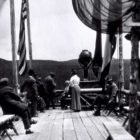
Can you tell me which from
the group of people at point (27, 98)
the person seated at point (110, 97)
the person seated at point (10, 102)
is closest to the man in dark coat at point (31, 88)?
the group of people at point (27, 98)

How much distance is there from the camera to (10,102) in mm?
12930

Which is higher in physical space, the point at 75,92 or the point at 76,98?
the point at 75,92

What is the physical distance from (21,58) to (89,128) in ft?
17.7

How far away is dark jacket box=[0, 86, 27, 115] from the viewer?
12.9 m

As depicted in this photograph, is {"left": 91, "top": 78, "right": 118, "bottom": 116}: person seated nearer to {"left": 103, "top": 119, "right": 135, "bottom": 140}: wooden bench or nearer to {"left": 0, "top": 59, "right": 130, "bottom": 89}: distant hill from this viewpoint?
{"left": 103, "top": 119, "right": 135, "bottom": 140}: wooden bench

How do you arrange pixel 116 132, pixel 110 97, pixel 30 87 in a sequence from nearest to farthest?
pixel 116 132, pixel 30 87, pixel 110 97

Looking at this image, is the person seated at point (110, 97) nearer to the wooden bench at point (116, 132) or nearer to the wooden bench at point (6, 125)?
the wooden bench at point (6, 125)

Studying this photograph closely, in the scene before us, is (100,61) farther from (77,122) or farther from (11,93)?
(77,122)

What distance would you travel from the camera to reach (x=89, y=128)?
14.2m

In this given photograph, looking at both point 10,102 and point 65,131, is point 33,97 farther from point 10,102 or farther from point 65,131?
point 10,102

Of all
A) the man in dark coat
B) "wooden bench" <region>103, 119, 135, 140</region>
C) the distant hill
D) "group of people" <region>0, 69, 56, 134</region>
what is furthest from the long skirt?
the distant hill

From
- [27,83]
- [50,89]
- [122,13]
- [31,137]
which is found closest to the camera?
[122,13]

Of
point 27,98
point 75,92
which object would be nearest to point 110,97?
point 27,98

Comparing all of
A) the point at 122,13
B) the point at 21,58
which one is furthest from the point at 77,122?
the point at 122,13
